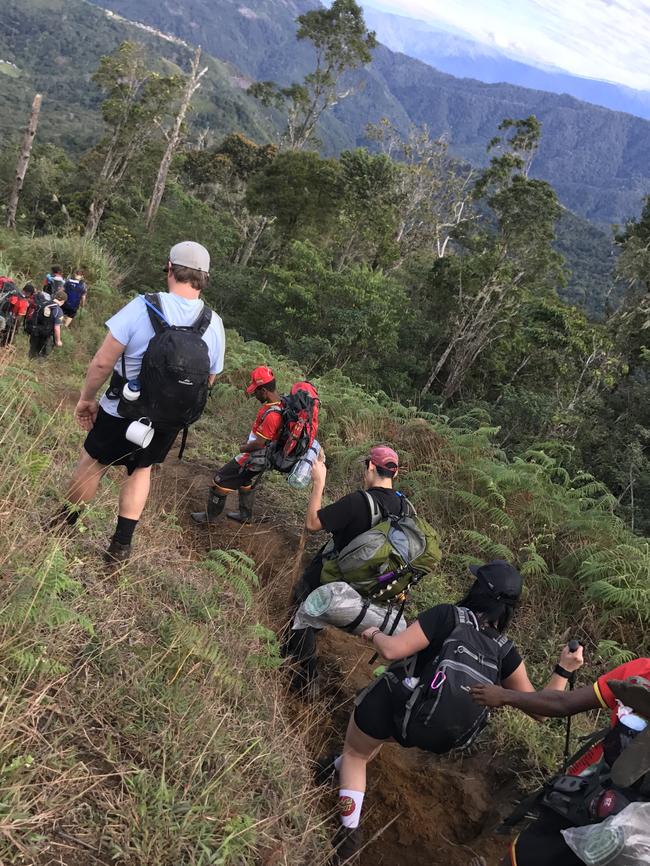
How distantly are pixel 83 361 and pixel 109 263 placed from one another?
589 cm

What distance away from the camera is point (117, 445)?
2953 mm

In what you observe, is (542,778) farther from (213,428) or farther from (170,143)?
(170,143)

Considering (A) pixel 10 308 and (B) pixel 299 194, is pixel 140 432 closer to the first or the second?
(A) pixel 10 308

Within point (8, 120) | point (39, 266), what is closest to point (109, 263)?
point (39, 266)

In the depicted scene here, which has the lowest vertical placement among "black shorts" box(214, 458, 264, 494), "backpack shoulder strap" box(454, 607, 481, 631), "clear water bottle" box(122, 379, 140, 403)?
"black shorts" box(214, 458, 264, 494)

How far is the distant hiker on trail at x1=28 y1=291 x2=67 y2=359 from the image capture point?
8164mm

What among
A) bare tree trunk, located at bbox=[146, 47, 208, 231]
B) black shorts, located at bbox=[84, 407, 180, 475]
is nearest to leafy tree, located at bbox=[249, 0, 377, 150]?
bare tree trunk, located at bbox=[146, 47, 208, 231]

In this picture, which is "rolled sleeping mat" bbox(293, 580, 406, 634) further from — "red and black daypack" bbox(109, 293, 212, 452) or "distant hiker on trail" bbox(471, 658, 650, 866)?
"red and black daypack" bbox(109, 293, 212, 452)

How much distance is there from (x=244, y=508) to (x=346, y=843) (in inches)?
115

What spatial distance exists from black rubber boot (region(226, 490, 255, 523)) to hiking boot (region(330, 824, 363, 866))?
2849 millimetres

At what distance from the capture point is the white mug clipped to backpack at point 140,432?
2791 millimetres

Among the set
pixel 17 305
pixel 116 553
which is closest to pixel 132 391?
pixel 116 553

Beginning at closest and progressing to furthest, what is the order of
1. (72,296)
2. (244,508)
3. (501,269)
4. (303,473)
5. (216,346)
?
(216,346)
(303,473)
(244,508)
(72,296)
(501,269)

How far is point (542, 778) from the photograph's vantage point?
3.34 metres
